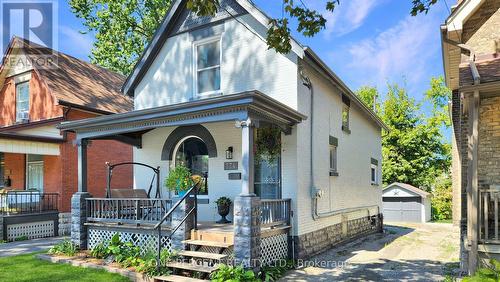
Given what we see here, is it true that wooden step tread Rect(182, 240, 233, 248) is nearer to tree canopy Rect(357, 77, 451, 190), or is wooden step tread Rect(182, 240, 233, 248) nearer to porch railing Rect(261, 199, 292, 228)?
porch railing Rect(261, 199, 292, 228)

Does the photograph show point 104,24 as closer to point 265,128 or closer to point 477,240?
point 265,128

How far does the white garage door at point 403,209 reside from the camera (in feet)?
79.9

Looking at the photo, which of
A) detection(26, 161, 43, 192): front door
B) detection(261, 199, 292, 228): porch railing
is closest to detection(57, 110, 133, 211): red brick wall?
detection(26, 161, 43, 192): front door

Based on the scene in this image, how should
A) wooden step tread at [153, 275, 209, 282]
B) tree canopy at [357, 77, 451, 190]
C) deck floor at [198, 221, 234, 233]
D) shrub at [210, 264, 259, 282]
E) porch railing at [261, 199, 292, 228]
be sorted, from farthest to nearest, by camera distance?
tree canopy at [357, 77, 451, 190] < deck floor at [198, 221, 234, 233] < porch railing at [261, 199, 292, 228] < wooden step tread at [153, 275, 209, 282] < shrub at [210, 264, 259, 282]

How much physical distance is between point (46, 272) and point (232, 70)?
6.65 meters

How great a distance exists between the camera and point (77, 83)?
17.0 metres

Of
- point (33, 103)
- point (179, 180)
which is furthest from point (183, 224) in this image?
point (33, 103)

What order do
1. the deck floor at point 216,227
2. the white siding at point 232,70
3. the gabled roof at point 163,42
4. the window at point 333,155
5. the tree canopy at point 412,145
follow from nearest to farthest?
the deck floor at point 216,227 < the gabled roof at point 163,42 < the white siding at point 232,70 < the window at point 333,155 < the tree canopy at point 412,145

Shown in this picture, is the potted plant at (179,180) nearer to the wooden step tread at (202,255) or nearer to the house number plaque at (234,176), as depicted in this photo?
the house number plaque at (234,176)

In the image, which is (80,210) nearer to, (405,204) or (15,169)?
(15,169)

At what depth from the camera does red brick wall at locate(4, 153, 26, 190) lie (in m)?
16.2

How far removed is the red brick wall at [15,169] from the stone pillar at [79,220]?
7396 millimetres

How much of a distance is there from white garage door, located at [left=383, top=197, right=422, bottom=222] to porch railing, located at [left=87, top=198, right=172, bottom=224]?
63.2 ft

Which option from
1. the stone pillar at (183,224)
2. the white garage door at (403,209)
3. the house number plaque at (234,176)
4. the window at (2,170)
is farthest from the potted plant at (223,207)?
the white garage door at (403,209)
